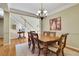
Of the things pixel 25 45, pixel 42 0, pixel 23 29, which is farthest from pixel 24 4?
pixel 25 45

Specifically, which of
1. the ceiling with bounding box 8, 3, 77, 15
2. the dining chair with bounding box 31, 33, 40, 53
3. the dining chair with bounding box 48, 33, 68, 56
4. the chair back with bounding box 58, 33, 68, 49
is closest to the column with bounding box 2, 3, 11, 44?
the ceiling with bounding box 8, 3, 77, 15

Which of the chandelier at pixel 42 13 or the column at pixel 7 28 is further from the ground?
the chandelier at pixel 42 13

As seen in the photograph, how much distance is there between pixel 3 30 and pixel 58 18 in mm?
912

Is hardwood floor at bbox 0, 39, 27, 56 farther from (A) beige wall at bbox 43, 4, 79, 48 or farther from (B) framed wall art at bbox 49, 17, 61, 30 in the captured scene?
(A) beige wall at bbox 43, 4, 79, 48

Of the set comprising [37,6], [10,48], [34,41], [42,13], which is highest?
[37,6]

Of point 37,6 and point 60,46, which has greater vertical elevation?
point 37,6

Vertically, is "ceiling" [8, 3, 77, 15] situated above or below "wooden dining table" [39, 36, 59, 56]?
above

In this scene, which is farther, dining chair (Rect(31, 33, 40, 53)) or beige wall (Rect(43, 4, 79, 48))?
dining chair (Rect(31, 33, 40, 53))

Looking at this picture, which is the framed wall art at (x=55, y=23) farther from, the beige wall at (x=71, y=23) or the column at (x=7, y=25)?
the column at (x=7, y=25)

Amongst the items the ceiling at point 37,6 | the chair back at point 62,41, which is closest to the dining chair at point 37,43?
the chair back at point 62,41

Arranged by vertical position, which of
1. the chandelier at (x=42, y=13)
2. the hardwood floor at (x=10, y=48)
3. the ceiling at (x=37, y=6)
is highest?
the ceiling at (x=37, y=6)

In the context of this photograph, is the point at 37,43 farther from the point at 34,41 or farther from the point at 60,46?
the point at 60,46

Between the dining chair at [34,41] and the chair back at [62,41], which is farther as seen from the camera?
the dining chair at [34,41]

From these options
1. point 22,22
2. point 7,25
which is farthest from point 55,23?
point 7,25
